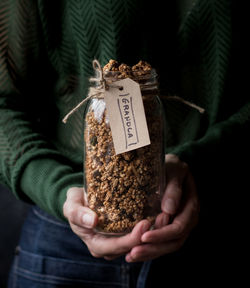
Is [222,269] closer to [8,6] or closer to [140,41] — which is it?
[140,41]

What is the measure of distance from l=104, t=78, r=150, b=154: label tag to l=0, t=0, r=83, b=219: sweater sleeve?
0.67ft

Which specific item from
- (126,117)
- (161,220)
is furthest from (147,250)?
(126,117)

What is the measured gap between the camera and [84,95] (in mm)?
690

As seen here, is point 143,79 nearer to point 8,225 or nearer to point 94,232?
point 94,232

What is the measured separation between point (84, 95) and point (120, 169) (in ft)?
1.07

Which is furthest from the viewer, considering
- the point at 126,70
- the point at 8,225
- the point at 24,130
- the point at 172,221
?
the point at 8,225

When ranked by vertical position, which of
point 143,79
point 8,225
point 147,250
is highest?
point 143,79

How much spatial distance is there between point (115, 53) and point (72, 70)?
0.12 metres

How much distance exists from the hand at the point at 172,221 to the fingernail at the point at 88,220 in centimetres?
8

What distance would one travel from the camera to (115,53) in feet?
2.10

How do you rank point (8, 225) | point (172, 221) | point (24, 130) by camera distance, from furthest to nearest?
point (8, 225) < point (24, 130) < point (172, 221)

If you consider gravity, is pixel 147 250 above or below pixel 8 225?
above

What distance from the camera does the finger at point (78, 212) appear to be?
424 mm

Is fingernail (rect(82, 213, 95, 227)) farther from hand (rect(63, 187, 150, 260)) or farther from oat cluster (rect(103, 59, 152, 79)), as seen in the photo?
oat cluster (rect(103, 59, 152, 79))
